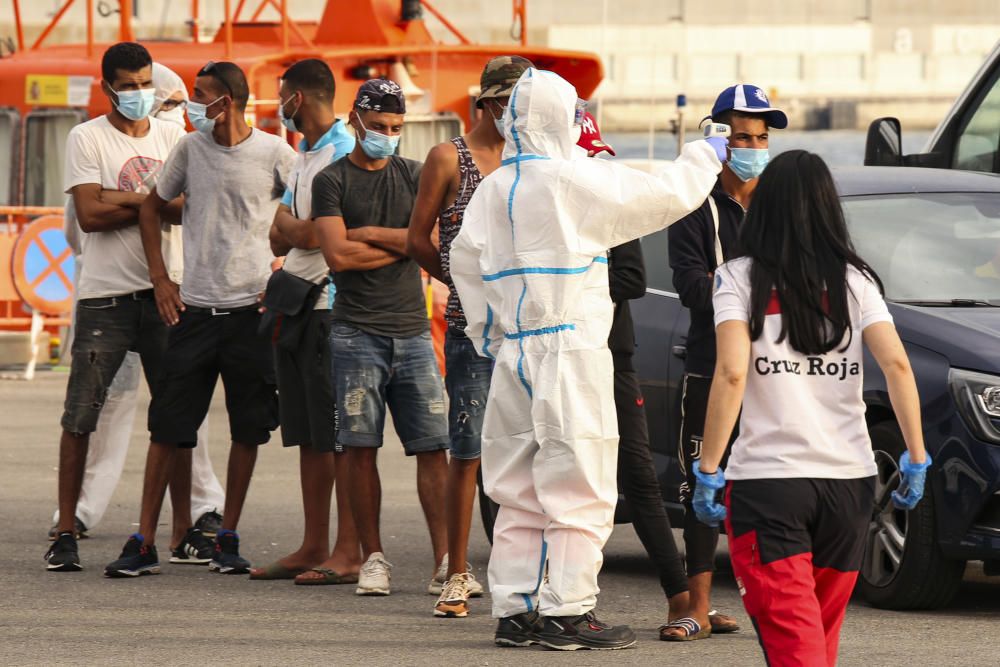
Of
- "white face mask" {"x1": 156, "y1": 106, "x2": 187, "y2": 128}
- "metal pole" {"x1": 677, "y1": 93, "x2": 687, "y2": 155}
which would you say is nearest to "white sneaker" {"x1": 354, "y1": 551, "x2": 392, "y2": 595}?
"white face mask" {"x1": 156, "y1": 106, "x2": 187, "y2": 128}

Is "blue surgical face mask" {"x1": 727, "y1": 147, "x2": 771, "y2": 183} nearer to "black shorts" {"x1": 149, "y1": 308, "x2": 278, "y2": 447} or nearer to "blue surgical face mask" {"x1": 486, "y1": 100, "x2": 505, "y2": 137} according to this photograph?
"blue surgical face mask" {"x1": 486, "y1": 100, "x2": 505, "y2": 137}

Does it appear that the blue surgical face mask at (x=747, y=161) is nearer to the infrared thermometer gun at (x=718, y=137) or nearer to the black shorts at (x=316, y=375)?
the infrared thermometer gun at (x=718, y=137)

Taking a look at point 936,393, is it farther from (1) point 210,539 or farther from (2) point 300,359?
(1) point 210,539

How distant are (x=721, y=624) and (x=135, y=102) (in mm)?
3408

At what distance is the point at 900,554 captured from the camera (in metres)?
7.23

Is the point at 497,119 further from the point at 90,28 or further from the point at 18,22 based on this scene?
the point at 18,22

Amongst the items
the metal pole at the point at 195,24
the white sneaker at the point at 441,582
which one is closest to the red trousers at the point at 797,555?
the white sneaker at the point at 441,582

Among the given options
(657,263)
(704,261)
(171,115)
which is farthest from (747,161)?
(171,115)

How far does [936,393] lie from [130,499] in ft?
16.5

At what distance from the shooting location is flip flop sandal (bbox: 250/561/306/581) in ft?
26.4

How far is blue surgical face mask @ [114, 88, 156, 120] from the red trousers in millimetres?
4269

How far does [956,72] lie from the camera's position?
3098 inches

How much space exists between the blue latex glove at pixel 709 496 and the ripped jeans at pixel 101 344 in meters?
3.86

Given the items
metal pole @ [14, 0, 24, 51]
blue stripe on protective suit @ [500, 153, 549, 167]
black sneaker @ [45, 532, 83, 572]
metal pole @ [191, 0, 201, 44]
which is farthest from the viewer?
metal pole @ [14, 0, 24, 51]
